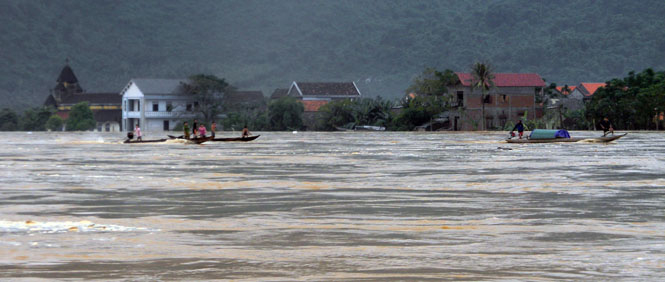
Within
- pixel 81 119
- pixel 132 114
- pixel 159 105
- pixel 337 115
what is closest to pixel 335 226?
pixel 337 115

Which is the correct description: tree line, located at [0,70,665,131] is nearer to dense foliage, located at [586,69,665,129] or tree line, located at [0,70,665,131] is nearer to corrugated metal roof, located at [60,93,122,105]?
dense foliage, located at [586,69,665,129]

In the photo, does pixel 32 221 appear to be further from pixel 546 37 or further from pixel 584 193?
pixel 546 37

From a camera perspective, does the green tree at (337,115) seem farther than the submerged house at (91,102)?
No

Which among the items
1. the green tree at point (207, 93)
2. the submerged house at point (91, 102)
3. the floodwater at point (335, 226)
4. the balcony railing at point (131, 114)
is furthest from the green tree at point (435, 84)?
the floodwater at point (335, 226)

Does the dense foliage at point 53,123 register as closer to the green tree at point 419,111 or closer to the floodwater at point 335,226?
the green tree at point 419,111

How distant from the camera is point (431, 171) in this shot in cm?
2678

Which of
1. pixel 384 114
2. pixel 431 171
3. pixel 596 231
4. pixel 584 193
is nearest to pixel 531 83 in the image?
pixel 384 114

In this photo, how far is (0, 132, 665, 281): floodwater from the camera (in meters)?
9.77

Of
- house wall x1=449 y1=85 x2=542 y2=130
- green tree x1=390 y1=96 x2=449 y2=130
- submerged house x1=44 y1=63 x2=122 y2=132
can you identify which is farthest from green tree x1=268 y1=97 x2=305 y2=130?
submerged house x1=44 y1=63 x2=122 y2=132

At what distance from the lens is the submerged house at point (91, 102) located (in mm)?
139550

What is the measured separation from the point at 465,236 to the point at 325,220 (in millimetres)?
2631

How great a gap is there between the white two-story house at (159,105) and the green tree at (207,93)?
139 cm

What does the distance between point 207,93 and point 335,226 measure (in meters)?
105

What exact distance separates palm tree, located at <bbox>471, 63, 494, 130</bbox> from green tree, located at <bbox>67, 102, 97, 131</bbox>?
5622cm
